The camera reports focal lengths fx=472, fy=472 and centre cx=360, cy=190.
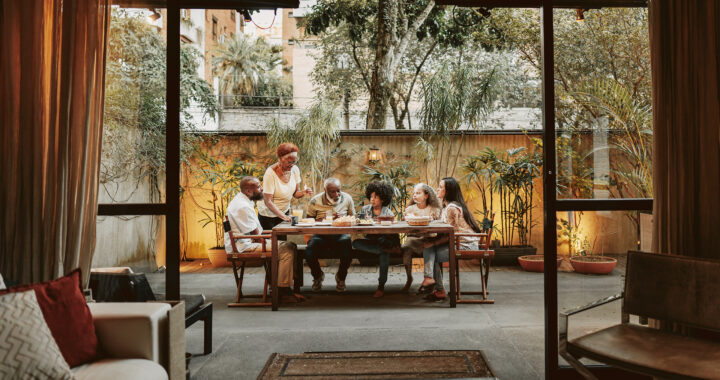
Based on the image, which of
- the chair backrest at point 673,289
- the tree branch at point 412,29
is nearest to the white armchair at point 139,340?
the chair backrest at point 673,289

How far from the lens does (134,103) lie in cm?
291

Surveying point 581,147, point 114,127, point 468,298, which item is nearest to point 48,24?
point 114,127

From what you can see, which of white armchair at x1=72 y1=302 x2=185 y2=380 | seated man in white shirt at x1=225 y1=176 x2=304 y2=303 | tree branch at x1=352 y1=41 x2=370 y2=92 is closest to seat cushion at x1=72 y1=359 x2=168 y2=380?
white armchair at x1=72 y1=302 x2=185 y2=380

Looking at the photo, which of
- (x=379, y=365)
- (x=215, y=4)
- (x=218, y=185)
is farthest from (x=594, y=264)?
(x=218, y=185)

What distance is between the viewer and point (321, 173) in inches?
293

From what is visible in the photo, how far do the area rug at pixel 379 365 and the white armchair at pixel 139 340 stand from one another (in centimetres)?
86

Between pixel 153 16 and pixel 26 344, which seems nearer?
pixel 26 344

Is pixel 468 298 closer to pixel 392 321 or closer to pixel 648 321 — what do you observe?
pixel 392 321

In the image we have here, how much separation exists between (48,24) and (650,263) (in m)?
3.53

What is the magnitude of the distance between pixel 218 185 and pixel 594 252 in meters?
5.56

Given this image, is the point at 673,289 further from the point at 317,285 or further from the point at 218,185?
the point at 218,185

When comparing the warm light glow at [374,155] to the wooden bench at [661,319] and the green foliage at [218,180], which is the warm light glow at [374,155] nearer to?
the green foliage at [218,180]

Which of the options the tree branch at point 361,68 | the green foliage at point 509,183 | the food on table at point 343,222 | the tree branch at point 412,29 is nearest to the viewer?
the food on table at point 343,222

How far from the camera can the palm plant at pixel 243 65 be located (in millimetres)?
23516
